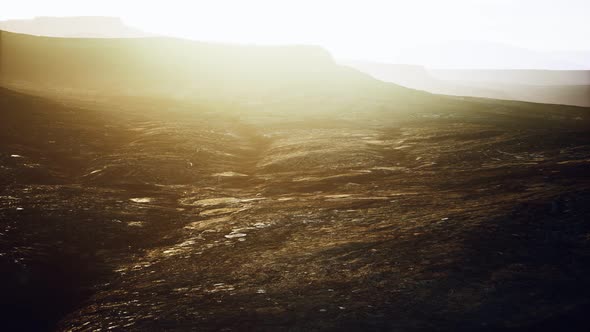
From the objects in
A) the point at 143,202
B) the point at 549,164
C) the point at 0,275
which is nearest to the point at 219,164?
the point at 143,202

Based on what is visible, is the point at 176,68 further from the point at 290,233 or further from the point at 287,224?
the point at 290,233

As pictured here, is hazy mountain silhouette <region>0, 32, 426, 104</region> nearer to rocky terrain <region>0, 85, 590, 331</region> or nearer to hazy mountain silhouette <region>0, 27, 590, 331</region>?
hazy mountain silhouette <region>0, 27, 590, 331</region>

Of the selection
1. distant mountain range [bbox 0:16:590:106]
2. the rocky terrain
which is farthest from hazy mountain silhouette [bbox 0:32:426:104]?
the rocky terrain

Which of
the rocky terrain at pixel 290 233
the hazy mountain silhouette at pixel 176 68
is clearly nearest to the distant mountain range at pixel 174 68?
the hazy mountain silhouette at pixel 176 68

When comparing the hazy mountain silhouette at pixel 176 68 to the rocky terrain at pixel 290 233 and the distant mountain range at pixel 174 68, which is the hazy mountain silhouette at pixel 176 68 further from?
the rocky terrain at pixel 290 233

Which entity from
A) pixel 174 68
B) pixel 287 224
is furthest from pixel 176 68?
pixel 287 224

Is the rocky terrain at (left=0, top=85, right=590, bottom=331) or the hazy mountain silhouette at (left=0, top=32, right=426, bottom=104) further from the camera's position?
the hazy mountain silhouette at (left=0, top=32, right=426, bottom=104)

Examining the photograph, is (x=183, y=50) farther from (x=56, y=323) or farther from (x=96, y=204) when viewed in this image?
(x=56, y=323)

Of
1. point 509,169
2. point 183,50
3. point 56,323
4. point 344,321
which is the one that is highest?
point 183,50
